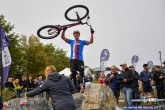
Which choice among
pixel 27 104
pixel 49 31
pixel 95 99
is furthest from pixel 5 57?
pixel 95 99

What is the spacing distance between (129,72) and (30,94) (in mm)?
7519

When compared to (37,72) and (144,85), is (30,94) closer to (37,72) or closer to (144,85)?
(144,85)

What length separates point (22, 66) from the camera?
59.6m

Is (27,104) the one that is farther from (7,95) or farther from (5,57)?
(7,95)

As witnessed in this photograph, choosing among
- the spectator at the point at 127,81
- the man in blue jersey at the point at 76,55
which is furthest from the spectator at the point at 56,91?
the spectator at the point at 127,81

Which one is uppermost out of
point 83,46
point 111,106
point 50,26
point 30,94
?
point 50,26

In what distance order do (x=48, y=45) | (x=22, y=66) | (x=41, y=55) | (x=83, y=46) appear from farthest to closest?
1. (x=48, y=45)
2. (x=41, y=55)
3. (x=22, y=66)
4. (x=83, y=46)

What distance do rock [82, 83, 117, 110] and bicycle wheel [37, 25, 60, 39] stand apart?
268cm

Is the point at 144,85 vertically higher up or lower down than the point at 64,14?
lower down

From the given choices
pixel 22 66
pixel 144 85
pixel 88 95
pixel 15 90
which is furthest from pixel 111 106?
pixel 22 66

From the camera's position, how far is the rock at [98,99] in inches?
403

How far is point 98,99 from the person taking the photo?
1032 centimetres

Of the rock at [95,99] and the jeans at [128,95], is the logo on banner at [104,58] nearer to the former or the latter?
the jeans at [128,95]

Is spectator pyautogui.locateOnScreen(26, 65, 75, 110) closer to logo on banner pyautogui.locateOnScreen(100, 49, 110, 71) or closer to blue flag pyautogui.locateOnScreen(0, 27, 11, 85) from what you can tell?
blue flag pyautogui.locateOnScreen(0, 27, 11, 85)
